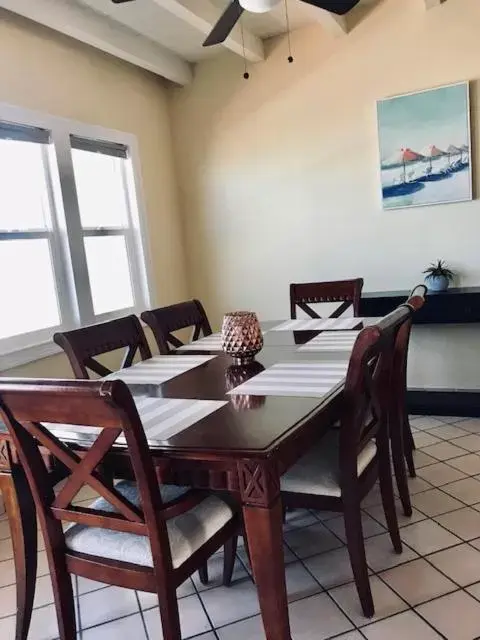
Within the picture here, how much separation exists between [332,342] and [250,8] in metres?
1.41

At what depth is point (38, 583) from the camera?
2.06 metres

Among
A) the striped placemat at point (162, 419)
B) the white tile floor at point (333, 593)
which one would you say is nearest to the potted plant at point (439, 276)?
the white tile floor at point (333, 593)

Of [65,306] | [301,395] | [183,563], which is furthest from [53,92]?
[183,563]

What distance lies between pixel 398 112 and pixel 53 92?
6.89 feet

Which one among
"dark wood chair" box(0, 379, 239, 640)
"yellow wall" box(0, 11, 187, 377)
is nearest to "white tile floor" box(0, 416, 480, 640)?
"dark wood chair" box(0, 379, 239, 640)

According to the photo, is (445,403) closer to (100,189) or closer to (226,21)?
(226,21)

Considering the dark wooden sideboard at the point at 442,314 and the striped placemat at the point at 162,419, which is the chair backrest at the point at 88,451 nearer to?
the striped placemat at the point at 162,419

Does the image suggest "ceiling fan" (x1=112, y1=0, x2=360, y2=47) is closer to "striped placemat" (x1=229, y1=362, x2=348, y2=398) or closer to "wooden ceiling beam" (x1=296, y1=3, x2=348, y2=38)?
"wooden ceiling beam" (x1=296, y1=3, x2=348, y2=38)

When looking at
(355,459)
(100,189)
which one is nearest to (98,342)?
(355,459)

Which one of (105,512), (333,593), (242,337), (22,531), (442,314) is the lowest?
(333,593)

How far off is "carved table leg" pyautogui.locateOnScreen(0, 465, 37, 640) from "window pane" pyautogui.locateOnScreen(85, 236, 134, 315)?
194 cm

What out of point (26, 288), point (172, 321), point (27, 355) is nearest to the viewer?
point (172, 321)

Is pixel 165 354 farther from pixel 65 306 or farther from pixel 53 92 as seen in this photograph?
pixel 53 92

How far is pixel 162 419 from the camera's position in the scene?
1.54m
